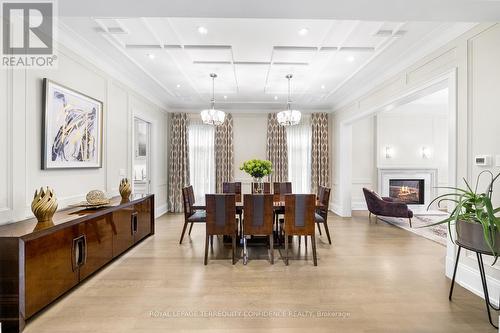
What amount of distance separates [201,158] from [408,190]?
19.2ft

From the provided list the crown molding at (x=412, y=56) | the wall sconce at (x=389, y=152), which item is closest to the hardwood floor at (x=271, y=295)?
the crown molding at (x=412, y=56)

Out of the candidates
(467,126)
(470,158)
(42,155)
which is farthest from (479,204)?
(42,155)

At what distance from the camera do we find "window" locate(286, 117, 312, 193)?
6.93 meters

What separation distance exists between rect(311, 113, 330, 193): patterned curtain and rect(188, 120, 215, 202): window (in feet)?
8.99

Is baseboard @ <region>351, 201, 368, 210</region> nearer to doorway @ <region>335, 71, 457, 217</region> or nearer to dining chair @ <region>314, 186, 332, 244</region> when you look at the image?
doorway @ <region>335, 71, 457, 217</region>

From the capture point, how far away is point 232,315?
7.30ft

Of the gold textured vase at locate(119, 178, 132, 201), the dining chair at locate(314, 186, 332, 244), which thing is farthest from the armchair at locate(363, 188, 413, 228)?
the gold textured vase at locate(119, 178, 132, 201)

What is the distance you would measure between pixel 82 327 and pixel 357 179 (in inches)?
264

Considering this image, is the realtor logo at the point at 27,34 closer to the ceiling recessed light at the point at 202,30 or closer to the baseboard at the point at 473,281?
the ceiling recessed light at the point at 202,30

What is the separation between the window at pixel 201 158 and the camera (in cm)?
689

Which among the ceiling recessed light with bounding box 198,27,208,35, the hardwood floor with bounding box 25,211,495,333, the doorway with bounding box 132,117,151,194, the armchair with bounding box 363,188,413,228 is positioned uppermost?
the ceiling recessed light with bounding box 198,27,208,35

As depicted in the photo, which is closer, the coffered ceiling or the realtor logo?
the realtor logo

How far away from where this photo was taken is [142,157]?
6.25m

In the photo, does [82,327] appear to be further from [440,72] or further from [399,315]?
[440,72]
